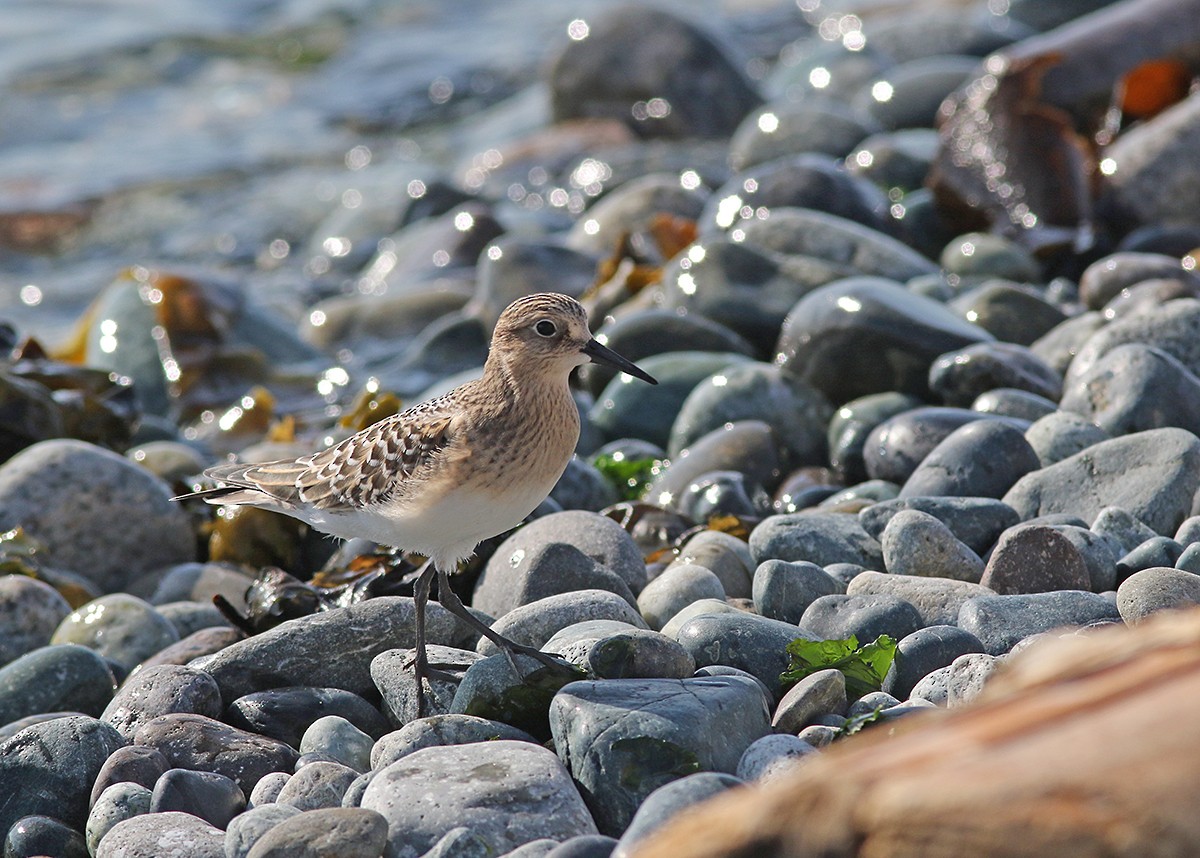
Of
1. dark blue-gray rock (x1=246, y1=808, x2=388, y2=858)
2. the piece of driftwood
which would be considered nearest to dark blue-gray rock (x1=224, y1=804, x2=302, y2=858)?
dark blue-gray rock (x1=246, y1=808, x2=388, y2=858)

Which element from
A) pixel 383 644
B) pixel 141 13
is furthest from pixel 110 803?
pixel 141 13

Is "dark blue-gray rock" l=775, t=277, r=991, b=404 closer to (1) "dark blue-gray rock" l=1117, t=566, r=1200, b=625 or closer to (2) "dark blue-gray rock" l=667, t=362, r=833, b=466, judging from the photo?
(2) "dark blue-gray rock" l=667, t=362, r=833, b=466

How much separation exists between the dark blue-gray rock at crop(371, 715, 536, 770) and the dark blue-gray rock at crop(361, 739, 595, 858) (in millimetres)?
233

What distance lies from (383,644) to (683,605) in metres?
1.15

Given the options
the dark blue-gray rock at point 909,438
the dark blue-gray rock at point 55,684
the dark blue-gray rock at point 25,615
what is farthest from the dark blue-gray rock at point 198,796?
the dark blue-gray rock at point 909,438

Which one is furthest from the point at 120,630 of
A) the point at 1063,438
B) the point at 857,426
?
the point at 1063,438

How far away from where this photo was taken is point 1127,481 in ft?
18.5

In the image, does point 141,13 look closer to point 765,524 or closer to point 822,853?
point 765,524

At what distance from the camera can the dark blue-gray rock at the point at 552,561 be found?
17.6 ft

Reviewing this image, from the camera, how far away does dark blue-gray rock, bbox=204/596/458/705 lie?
503cm

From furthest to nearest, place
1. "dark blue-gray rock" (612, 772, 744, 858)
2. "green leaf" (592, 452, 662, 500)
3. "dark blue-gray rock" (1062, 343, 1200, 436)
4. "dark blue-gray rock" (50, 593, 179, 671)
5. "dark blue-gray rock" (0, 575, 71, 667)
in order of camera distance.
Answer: "green leaf" (592, 452, 662, 500)
"dark blue-gray rock" (1062, 343, 1200, 436)
"dark blue-gray rock" (0, 575, 71, 667)
"dark blue-gray rock" (50, 593, 179, 671)
"dark blue-gray rock" (612, 772, 744, 858)

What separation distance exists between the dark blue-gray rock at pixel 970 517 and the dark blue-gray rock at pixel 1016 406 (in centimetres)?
120

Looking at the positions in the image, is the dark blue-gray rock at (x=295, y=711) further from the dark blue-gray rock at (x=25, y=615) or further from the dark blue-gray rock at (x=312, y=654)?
the dark blue-gray rock at (x=25, y=615)

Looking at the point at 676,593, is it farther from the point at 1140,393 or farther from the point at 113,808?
the point at 1140,393
